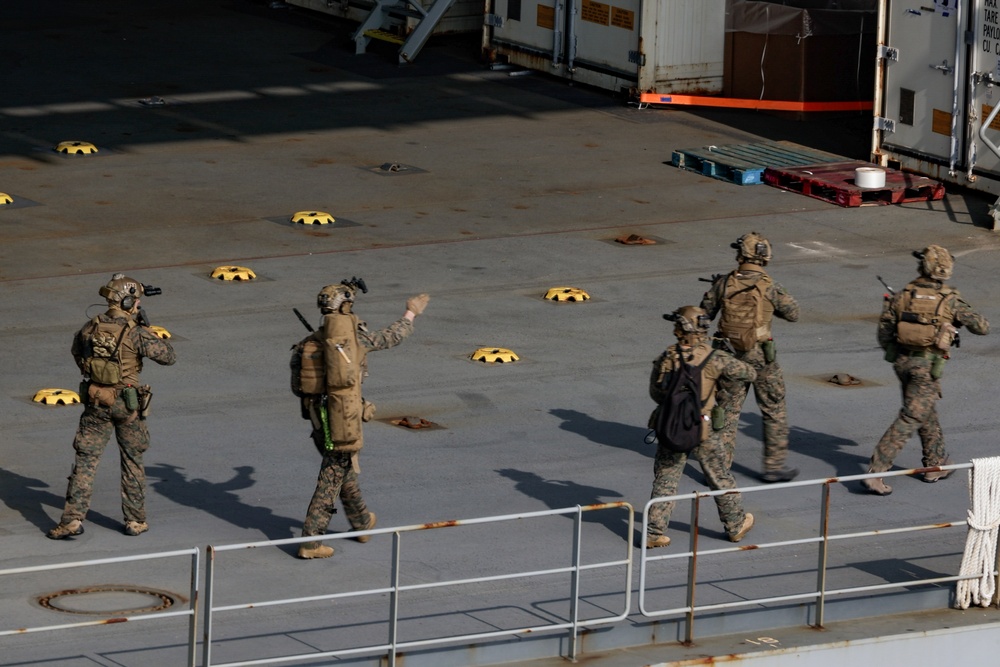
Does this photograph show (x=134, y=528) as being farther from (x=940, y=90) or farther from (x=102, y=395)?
(x=940, y=90)

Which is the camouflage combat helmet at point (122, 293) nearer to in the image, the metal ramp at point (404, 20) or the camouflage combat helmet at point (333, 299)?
the camouflage combat helmet at point (333, 299)

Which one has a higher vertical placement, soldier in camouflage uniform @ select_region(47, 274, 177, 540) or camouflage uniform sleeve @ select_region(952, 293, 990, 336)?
camouflage uniform sleeve @ select_region(952, 293, 990, 336)

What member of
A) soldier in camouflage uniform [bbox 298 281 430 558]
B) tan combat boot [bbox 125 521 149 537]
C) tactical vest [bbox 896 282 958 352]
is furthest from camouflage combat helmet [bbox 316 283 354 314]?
tactical vest [bbox 896 282 958 352]

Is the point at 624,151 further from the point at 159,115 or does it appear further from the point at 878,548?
the point at 878,548

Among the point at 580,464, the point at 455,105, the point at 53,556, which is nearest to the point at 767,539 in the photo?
the point at 580,464

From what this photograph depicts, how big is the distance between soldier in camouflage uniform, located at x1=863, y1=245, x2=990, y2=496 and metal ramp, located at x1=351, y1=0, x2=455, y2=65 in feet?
60.4

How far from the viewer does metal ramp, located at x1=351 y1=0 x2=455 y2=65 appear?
31516 millimetres

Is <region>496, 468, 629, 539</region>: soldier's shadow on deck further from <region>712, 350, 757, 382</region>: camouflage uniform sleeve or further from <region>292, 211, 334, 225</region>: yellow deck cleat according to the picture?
<region>292, 211, 334, 225</region>: yellow deck cleat

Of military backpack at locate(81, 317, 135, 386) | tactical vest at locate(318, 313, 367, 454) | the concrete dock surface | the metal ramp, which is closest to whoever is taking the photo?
the concrete dock surface

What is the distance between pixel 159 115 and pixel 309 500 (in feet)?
49.1

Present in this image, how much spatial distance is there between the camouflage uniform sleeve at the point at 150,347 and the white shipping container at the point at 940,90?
486 inches

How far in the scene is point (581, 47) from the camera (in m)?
29.7

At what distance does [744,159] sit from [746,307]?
11493 millimetres

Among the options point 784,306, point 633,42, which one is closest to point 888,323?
point 784,306
